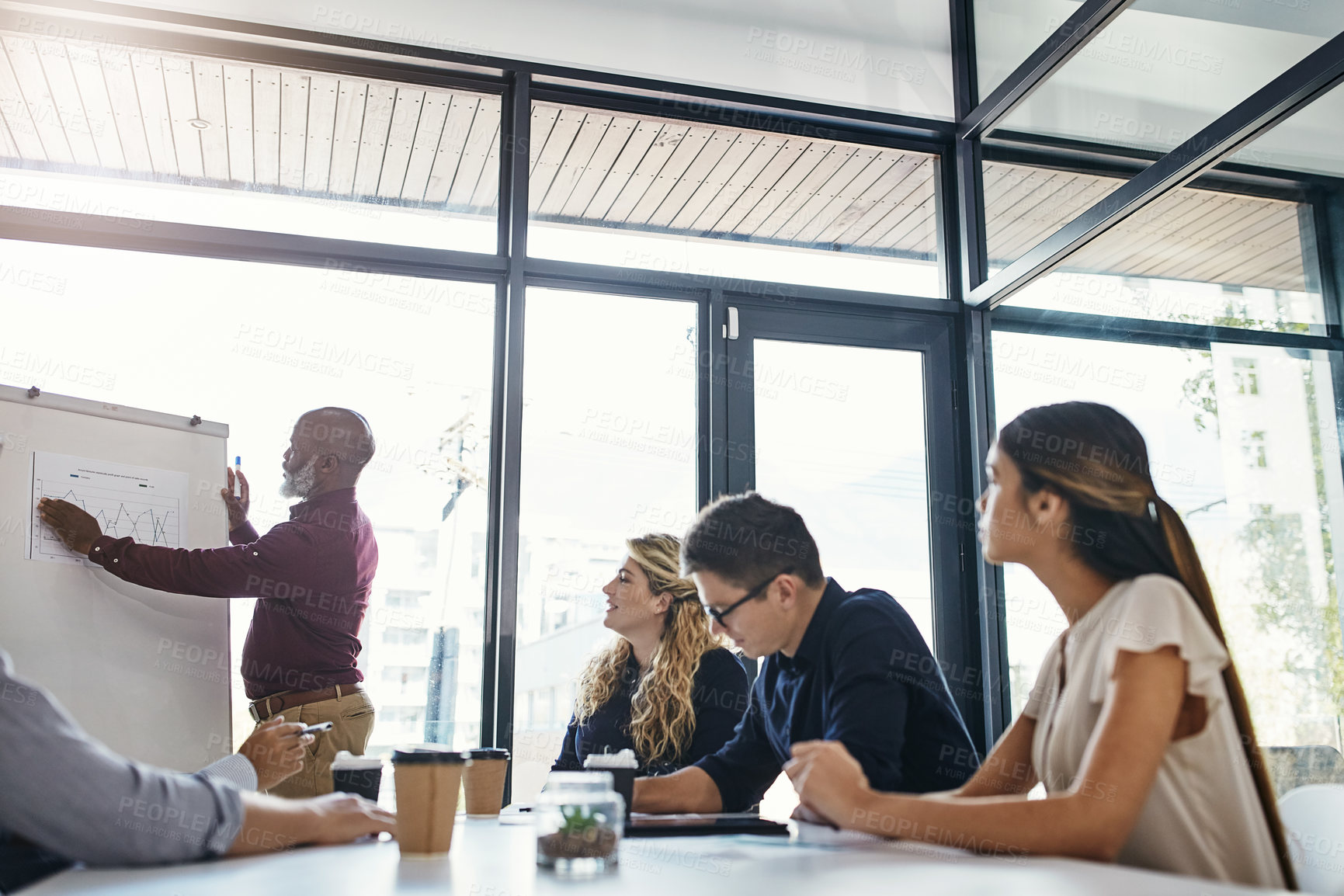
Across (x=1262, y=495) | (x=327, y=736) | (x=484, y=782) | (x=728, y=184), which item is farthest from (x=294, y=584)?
(x=1262, y=495)

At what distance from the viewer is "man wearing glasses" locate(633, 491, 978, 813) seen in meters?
1.68

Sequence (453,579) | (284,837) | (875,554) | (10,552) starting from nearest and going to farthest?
(284,837) → (10,552) → (453,579) → (875,554)

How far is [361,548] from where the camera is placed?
9.37 feet

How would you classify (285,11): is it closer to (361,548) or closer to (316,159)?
(316,159)

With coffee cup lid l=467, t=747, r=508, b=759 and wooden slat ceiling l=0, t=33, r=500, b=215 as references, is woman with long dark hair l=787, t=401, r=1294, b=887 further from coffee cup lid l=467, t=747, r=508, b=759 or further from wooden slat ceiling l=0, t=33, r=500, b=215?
wooden slat ceiling l=0, t=33, r=500, b=215

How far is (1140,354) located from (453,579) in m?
2.02

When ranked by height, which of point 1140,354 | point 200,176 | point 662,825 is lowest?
point 662,825

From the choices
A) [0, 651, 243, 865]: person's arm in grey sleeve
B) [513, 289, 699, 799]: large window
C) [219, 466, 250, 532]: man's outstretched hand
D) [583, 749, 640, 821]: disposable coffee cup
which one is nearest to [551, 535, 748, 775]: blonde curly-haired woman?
[513, 289, 699, 799]: large window

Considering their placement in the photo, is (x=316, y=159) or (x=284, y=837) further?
(x=316, y=159)

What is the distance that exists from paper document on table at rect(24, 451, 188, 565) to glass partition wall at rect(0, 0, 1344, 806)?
0.34 meters

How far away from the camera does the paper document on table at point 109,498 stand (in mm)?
2418

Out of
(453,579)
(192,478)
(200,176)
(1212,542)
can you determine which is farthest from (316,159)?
(1212,542)

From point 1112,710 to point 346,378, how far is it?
2499 mm

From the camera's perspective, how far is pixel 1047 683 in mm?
1543
